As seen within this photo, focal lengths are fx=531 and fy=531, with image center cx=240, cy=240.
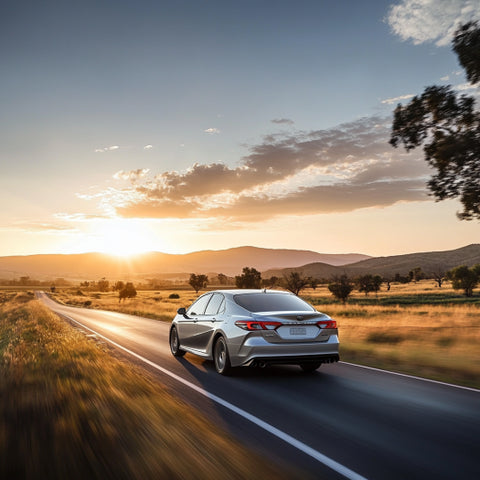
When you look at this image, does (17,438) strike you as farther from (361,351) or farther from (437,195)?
(437,195)

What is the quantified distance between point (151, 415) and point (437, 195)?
1226cm

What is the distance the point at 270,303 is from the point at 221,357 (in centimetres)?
134

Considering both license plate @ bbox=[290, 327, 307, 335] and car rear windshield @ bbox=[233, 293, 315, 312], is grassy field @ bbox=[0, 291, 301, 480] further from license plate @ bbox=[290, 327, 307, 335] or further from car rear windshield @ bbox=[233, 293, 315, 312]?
license plate @ bbox=[290, 327, 307, 335]

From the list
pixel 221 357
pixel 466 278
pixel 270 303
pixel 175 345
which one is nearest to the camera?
pixel 221 357

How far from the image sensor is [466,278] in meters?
57.3

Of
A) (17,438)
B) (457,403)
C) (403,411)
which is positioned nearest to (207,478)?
(17,438)

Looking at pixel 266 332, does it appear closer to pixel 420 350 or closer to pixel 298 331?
pixel 298 331

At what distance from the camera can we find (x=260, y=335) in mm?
8883

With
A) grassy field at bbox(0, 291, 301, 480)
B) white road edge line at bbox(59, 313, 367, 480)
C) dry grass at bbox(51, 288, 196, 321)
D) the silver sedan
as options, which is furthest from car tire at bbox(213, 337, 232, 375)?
dry grass at bbox(51, 288, 196, 321)

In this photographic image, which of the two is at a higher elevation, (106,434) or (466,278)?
(466,278)

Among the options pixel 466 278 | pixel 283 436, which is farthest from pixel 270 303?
pixel 466 278

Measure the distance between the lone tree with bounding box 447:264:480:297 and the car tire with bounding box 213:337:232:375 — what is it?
52.3 meters

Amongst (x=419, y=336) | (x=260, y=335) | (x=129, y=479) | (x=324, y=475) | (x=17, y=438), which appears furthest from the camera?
(x=419, y=336)

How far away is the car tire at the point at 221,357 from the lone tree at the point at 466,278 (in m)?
52.3
